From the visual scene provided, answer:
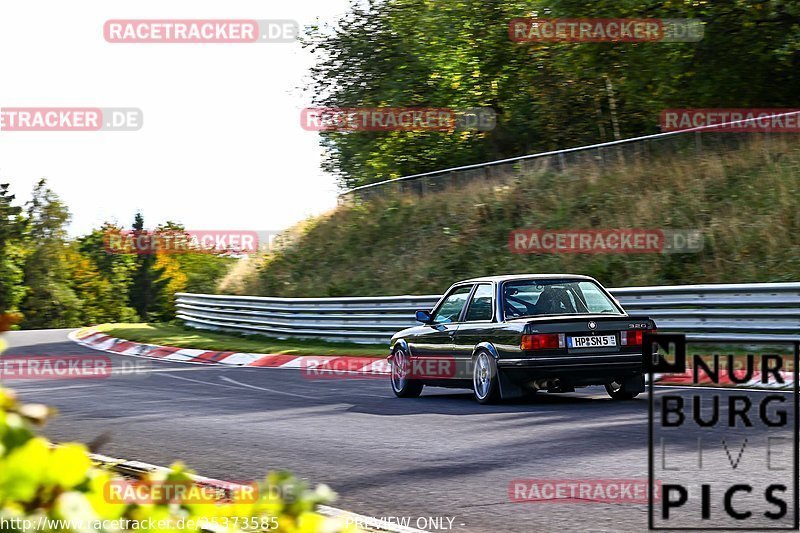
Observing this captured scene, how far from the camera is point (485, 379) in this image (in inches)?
492

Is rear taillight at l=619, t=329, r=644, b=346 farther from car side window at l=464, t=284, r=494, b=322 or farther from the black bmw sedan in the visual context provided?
car side window at l=464, t=284, r=494, b=322

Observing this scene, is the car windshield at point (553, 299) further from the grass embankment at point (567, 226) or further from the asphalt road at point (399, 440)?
the grass embankment at point (567, 226)

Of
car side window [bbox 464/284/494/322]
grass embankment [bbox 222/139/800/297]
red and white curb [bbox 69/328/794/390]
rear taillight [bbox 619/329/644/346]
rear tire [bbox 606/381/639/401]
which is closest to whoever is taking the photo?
rear taillight [bbox 619/329/644/346]

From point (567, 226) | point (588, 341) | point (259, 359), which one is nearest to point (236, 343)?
point (259, 359)

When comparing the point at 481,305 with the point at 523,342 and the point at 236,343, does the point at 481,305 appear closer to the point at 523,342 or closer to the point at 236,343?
the point at 523,342

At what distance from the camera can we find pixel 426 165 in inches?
1427

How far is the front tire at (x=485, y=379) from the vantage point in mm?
12258

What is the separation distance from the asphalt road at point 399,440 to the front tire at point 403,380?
0.17m

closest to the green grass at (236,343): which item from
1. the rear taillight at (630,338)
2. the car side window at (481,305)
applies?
the car side window at (481,305)

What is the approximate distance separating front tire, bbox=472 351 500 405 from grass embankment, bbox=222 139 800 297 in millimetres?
8257

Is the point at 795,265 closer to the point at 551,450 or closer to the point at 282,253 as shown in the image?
the point at 551,450

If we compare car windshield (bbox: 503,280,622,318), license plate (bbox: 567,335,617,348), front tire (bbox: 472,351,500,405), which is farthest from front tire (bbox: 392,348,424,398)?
license plate (bbox: 567,335,617,348)

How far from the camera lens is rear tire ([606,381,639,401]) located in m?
12.5

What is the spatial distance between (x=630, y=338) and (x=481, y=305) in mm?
1995
